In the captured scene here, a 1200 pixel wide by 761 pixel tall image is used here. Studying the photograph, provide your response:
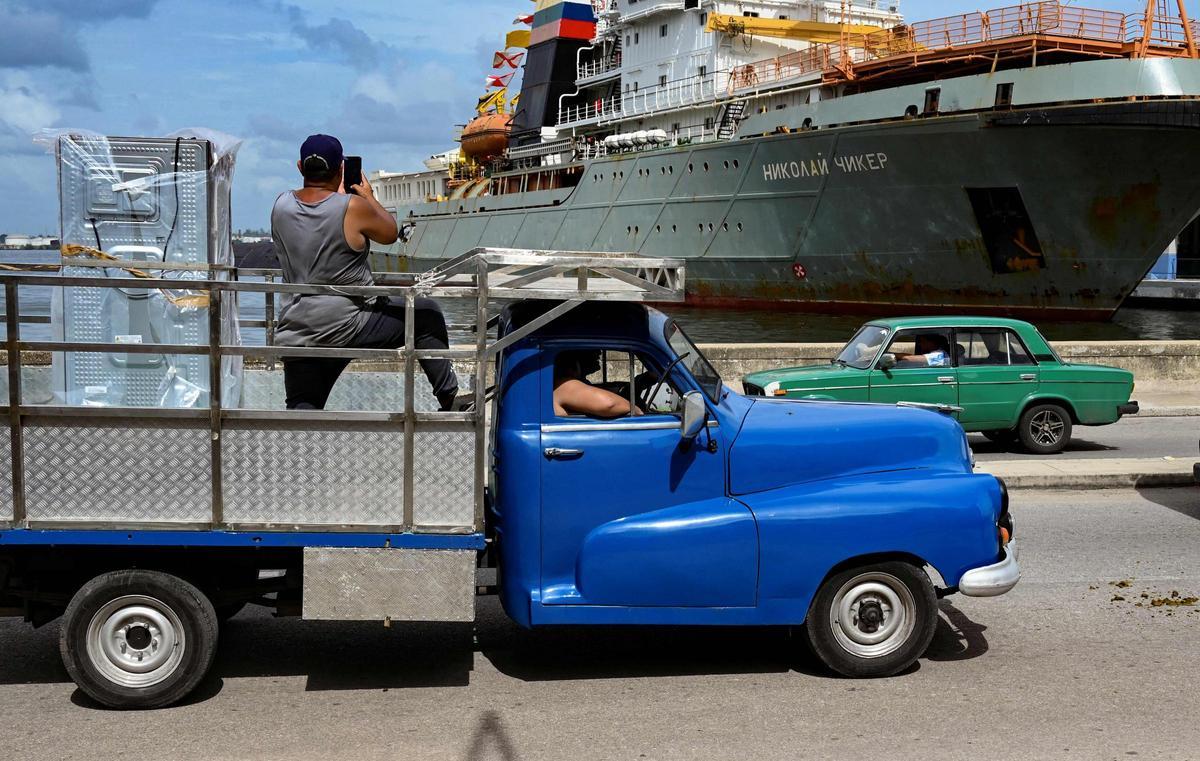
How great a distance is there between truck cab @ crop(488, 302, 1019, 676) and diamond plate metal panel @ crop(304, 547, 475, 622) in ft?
1.04

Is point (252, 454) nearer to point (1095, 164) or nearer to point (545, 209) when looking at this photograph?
point (1095, 164)

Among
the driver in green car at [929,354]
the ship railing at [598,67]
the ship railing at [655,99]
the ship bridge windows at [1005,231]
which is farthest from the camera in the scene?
the ship railing at [598,67]

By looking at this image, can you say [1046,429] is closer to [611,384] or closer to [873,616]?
[873,616]

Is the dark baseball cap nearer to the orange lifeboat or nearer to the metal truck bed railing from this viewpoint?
the metal truck bed railing

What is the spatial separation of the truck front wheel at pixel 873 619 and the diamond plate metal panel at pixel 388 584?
1.68 m

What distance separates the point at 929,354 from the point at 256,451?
30.2 ft

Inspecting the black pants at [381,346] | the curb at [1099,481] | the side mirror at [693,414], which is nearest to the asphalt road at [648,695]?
the side mirror at [693,414]

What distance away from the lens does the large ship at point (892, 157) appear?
30.8 m

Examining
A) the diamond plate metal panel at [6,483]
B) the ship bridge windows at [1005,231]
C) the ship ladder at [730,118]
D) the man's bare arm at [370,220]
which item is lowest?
the diamond plate metal panel at [6,483]

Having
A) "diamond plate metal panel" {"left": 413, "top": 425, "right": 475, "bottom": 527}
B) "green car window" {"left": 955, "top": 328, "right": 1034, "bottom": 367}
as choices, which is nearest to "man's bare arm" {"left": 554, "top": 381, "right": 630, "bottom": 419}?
"diamond plate metal panel" {"left": 413, "top": 425, "right": 475, "bottom": 527}

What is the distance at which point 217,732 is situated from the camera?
16.1 feet

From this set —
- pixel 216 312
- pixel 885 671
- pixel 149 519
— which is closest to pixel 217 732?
pixel 149 519

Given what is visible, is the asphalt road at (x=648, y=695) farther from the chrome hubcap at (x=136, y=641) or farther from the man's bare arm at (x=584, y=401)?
the man's bare arm at (x=584, y=401)

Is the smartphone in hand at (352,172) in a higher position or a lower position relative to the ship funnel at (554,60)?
lower
